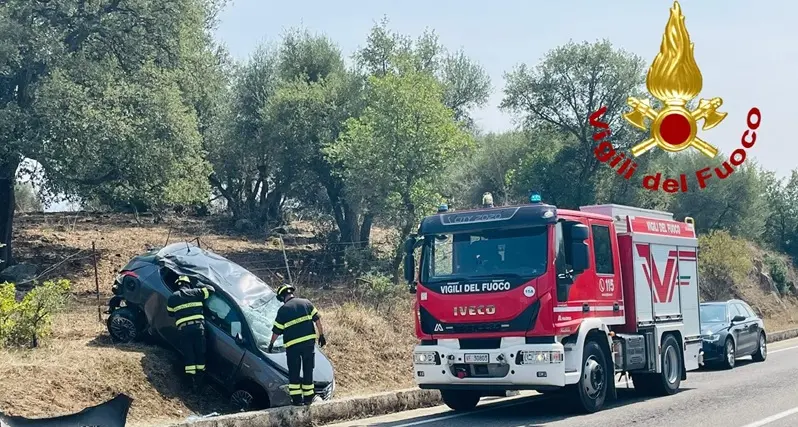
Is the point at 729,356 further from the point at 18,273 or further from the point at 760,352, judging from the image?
the point at 18,273

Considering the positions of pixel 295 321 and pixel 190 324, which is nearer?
pixel 295 321

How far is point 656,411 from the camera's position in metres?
12.1

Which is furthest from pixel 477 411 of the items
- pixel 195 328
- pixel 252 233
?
pixel 252 233

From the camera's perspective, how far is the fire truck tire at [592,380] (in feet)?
38.7

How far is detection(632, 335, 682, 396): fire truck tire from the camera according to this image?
14.0 metres

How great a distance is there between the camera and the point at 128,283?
13.5m

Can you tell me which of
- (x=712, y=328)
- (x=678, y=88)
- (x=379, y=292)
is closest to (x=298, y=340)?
(x=379, y=292)

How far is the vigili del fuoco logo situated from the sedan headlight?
9.35 m

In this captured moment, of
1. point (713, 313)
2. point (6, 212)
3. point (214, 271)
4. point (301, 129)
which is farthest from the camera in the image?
point (301, 129)

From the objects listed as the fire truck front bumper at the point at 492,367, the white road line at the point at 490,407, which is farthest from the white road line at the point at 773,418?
the white road line at the point at 490,407

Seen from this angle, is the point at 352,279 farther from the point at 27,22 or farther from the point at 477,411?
the point at 477,411

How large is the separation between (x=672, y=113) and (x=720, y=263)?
11440mm

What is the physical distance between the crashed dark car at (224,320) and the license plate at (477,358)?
2.40 metres

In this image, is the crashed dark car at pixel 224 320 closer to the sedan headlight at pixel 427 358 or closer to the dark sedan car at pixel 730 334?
the sedan headlight at pixel 427 358
